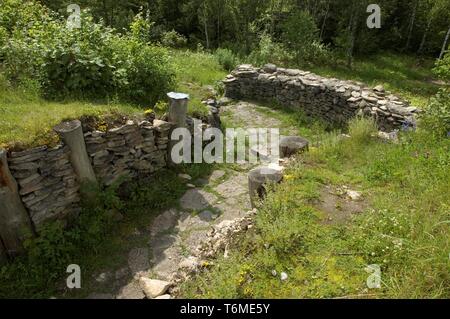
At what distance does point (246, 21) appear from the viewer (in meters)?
16.0

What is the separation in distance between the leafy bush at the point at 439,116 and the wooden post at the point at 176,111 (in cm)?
439

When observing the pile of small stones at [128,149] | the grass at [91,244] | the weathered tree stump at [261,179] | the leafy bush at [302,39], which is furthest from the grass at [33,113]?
the leafy bush at [302,39]

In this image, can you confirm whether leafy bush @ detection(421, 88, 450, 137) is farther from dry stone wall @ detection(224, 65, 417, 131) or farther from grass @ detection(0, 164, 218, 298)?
grass @ detection(0, 164, 218, 298)

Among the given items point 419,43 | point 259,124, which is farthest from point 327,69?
point 419,43

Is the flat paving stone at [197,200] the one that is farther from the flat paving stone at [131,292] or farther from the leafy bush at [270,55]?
the leafy bush at [270,55]

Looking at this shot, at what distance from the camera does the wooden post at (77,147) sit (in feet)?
15.3

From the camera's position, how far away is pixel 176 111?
6.29 metres

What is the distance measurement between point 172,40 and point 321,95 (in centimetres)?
1004

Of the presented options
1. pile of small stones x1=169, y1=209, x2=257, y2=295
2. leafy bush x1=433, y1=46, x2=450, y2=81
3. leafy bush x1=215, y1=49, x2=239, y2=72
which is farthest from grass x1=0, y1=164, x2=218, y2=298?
leafy bush x1=215, y1=49, x2=239, y2=72

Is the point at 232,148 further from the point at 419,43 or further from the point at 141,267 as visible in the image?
the point at 419,43

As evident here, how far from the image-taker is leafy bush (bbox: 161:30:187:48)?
636 inches

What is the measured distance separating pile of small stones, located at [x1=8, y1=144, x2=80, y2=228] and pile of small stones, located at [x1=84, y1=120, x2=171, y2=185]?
0.48 m

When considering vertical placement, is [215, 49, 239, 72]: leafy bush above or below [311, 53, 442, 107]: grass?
above

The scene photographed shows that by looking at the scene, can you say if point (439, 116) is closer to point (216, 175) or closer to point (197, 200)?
point (216, 175)
